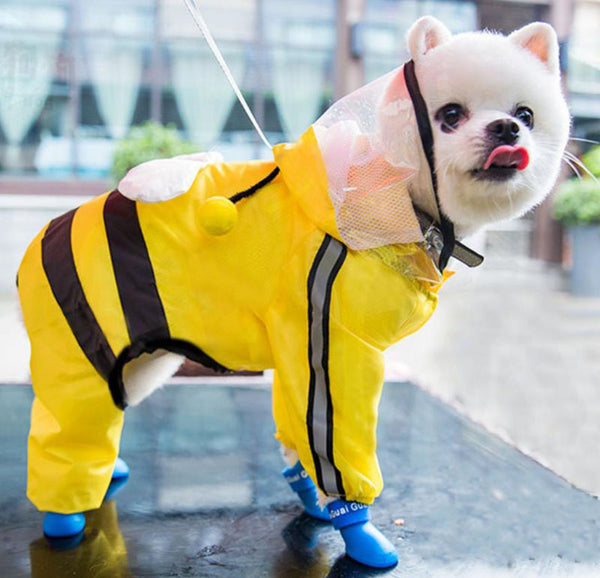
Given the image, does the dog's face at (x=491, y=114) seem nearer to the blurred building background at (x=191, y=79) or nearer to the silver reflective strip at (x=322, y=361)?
the silver reflective strip at (x=322, y=361)

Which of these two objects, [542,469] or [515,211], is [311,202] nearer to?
[515,211]

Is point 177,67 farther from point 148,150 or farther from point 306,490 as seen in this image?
point 306,490

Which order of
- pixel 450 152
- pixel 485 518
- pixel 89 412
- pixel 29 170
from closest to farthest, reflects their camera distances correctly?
pixel 450 152 < pixel 89 412 < pixel 485 518 < pixel 29 170

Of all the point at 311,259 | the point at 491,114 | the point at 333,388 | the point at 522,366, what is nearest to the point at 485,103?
the point at 491,114

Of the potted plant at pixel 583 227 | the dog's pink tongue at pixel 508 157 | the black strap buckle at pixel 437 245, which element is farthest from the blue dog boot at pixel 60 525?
the potted plant at pixel 583 227

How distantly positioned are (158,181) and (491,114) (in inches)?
15.2

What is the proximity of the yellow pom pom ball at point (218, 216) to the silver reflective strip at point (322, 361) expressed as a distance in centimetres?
12

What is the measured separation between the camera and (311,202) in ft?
2.54

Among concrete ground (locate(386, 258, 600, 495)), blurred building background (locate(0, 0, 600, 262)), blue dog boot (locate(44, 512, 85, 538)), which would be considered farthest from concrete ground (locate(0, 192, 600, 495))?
blue dog boot (locate(44, 512, 85, 538))

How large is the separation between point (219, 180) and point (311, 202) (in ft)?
0.44

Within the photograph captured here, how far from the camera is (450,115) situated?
28.3 inches

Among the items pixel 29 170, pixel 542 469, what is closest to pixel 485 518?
pixel 542 469

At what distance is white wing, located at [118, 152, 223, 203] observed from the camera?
768 millimetres

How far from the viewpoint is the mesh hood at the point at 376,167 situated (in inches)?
29.0
